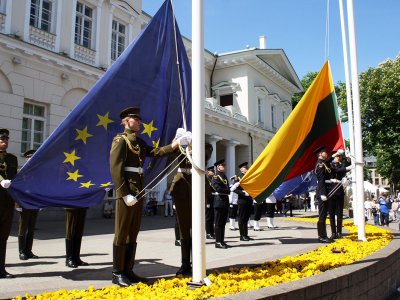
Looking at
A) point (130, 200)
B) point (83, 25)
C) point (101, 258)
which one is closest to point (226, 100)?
point (83, 25)

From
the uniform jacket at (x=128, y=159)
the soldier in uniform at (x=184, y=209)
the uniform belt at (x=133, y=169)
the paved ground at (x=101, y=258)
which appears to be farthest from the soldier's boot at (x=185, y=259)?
the uniform belt at (x=133, y=169)

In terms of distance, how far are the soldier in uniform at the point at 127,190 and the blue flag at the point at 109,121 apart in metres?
0.55

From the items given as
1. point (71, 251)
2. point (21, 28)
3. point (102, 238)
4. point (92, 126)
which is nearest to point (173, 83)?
point (92, 126)

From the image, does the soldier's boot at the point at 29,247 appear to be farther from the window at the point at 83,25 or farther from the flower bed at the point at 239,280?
the window at the point at 83,25

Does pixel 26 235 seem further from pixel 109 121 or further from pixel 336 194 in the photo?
pixel 336 194

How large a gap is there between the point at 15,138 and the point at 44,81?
2636 mm

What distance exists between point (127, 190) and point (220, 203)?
4267 millimetres

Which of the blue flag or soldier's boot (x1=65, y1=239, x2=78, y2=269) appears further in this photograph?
soldier's boot (x1=65, y1=239, x2=78, y2=269)

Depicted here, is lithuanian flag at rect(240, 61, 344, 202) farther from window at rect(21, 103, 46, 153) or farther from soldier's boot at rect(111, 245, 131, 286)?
window at rect(21, 103, 46, 153)

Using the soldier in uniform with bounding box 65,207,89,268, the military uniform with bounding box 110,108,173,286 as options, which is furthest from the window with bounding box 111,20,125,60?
the military uniform with bounding box 110,108,173,286

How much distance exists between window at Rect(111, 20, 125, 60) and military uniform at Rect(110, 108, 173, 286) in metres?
15.5

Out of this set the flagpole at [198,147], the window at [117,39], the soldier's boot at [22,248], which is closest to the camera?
the flagpole at [198,147]

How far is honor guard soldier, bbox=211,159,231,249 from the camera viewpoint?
330 inches

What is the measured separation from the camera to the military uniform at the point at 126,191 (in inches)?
190
